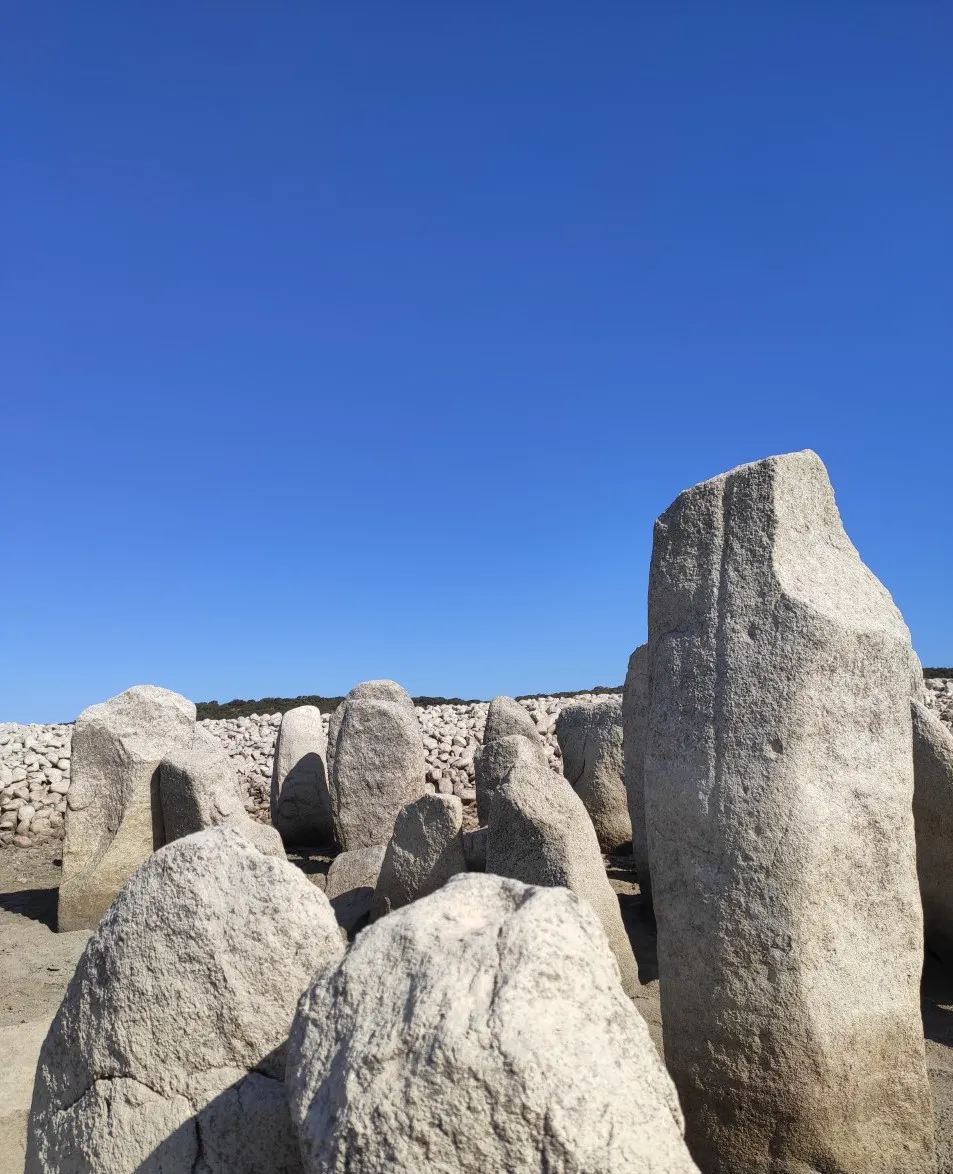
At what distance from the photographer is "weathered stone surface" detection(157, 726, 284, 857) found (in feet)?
25.7

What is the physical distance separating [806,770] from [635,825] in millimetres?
4519

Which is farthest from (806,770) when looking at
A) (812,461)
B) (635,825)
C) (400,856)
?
(635,825)

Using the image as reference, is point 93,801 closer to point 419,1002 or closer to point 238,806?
point 238,806

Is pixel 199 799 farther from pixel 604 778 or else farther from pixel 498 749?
pixel 604 778

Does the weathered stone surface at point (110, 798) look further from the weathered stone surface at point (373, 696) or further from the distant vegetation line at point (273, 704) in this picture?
the distant vegetation line at point (273, 704)

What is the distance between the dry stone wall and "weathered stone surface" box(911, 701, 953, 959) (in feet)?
22.6

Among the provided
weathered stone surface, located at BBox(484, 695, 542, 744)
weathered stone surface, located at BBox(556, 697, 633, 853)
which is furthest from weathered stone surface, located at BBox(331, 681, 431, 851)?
weathered stone surface, located at BBox(556, 697, 633, 853)

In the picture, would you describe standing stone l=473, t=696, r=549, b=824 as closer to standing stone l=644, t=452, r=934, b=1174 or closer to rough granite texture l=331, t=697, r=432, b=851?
rough granite texture l=331, t=697, r=432, b=851

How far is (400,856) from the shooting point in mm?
6434

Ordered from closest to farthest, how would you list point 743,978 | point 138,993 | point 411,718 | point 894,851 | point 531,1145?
1. point 531,1145
2. point 138,993
3. point 743,978
4. point 894,851
5. point 411,718

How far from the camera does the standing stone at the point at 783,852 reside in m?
3.49

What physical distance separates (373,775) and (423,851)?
3484mm

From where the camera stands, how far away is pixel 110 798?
826cm

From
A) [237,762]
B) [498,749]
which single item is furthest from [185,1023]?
[237,762]
